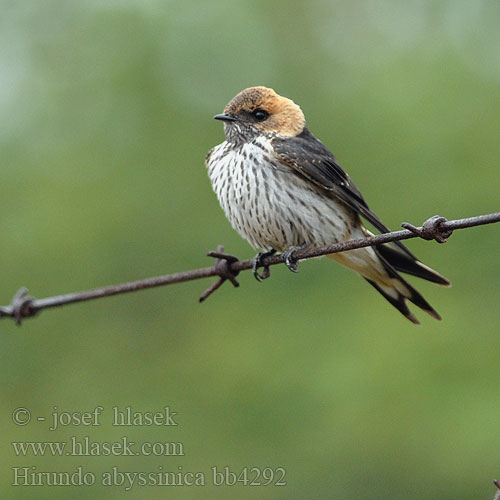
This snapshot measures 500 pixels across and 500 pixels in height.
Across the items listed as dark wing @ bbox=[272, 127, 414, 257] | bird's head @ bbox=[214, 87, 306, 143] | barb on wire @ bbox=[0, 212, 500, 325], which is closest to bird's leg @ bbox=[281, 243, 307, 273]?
barb on wire @ bbox=[0, 212, 500, 325]

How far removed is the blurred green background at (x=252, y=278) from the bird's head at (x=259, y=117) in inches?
54.2

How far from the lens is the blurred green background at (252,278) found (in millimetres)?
4996

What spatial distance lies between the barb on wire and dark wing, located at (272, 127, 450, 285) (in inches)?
30.8

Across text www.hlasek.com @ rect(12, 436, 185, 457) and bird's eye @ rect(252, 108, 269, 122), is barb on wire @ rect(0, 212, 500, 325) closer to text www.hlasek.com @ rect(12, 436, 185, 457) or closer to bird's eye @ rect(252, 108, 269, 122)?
bird's eye @ rect(252, 108, 269, 122)

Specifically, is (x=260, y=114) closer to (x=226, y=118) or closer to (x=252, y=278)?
(x=226, y=118)

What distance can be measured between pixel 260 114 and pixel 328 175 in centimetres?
53

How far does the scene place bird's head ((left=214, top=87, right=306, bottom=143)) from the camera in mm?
4352

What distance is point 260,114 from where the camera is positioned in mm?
4422

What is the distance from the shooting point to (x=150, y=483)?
5.36 metres

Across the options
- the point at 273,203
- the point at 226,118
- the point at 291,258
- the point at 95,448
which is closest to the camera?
the point at 291,258

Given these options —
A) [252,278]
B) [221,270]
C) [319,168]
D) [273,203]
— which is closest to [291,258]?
[221,270]

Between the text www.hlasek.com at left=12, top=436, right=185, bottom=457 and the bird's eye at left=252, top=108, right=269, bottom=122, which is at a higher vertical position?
the bird's eye at left=252, top=108, right=269, bottom=122

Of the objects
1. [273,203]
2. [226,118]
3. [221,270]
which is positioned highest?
[226,118]

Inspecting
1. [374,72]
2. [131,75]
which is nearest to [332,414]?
[374,72]
